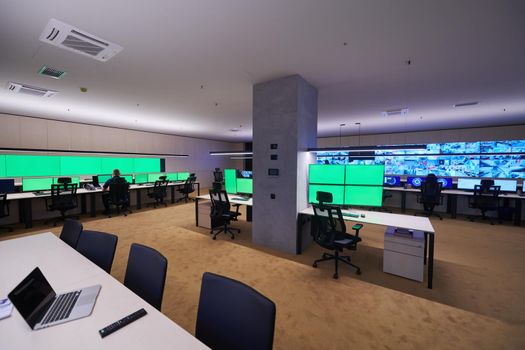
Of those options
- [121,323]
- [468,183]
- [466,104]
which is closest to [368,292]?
[121,323]

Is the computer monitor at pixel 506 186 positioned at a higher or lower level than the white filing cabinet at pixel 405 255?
higher

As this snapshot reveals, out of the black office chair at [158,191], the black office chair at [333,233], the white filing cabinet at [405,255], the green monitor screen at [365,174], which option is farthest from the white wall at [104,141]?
the white filing cabinet at [405,255]

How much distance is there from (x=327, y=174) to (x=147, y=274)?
333cm

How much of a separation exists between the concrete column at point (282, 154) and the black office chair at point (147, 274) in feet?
8.44

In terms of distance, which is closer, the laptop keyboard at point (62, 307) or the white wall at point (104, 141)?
the laptop keyboard at point (62, 307)

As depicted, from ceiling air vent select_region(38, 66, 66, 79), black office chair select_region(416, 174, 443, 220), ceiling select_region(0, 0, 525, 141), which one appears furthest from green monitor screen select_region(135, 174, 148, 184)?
black office chair select_region(416, 174, 443, 220)

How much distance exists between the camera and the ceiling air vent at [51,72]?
130 inches

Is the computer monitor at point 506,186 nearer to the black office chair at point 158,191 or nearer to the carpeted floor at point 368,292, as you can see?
the carpeted floor at point 368,292

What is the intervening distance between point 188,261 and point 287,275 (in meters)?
1.64

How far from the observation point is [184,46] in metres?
2.70

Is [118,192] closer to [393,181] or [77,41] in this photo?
[77,41]

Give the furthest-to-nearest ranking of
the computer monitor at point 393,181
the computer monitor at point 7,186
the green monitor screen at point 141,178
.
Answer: the green monitor screen at point 141,178, the computer monitor at point 393,181, the computer monitor at point 7,186

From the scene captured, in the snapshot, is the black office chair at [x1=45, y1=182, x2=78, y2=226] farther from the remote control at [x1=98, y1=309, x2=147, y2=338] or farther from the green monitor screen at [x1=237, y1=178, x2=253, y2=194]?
the remote control at [x1=98, y1=309, x2=147, y2=338]

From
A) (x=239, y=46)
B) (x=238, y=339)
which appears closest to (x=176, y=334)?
(x=238, y=339)
